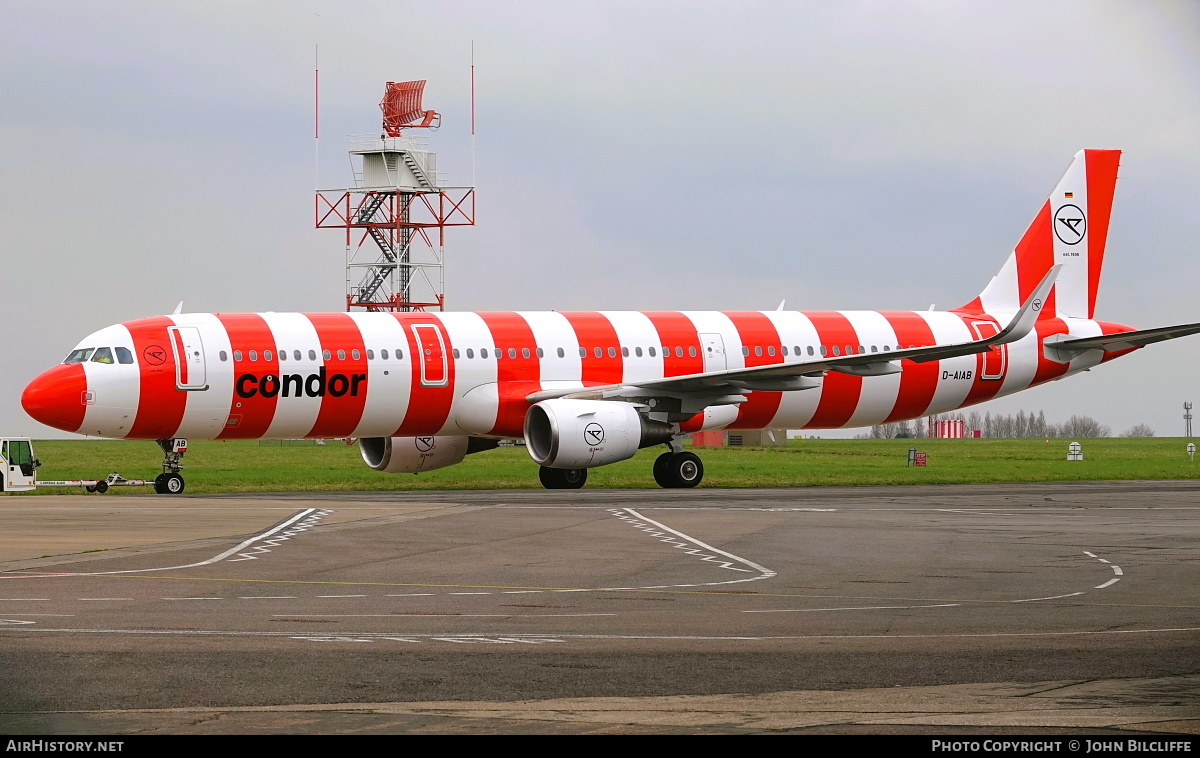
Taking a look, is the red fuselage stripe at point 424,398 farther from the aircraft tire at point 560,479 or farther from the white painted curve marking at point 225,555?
the white painted curve marking at point 225,555

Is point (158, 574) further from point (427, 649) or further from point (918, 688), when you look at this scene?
point (918, 688)

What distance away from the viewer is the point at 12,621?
34.7 ft

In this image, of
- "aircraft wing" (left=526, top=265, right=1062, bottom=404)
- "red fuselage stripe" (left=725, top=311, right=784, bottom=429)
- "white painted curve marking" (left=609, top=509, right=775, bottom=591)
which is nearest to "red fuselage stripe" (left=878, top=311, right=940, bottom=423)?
"red fuselage stripe" (left=725, top=311, right=784, bottom=429)

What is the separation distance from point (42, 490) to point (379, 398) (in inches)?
368

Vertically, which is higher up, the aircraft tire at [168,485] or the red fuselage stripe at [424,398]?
the red fuselage stripe at [424,398]

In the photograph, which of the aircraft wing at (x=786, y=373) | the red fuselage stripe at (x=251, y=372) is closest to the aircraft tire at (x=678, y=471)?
the aircraft wing at (x=786, y=373)

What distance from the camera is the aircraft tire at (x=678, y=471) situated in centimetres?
3288

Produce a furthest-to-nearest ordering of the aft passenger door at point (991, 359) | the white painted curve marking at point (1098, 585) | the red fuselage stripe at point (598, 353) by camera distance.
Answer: the aft passenger door at point (991, 359), the red fuselage stripe at point (598, 353), the white painted curve marking at point (1098, 585)

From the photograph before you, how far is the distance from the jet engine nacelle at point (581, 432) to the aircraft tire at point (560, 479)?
141 inches

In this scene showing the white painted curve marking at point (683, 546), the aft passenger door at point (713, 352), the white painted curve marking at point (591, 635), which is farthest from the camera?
the aft passenger door at point (713, 352)

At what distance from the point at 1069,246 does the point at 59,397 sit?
26389 mm

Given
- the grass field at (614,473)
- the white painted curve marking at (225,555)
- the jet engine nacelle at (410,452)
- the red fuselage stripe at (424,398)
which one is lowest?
the grass field at (614,473)

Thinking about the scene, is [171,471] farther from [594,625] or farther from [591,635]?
[591,635]
